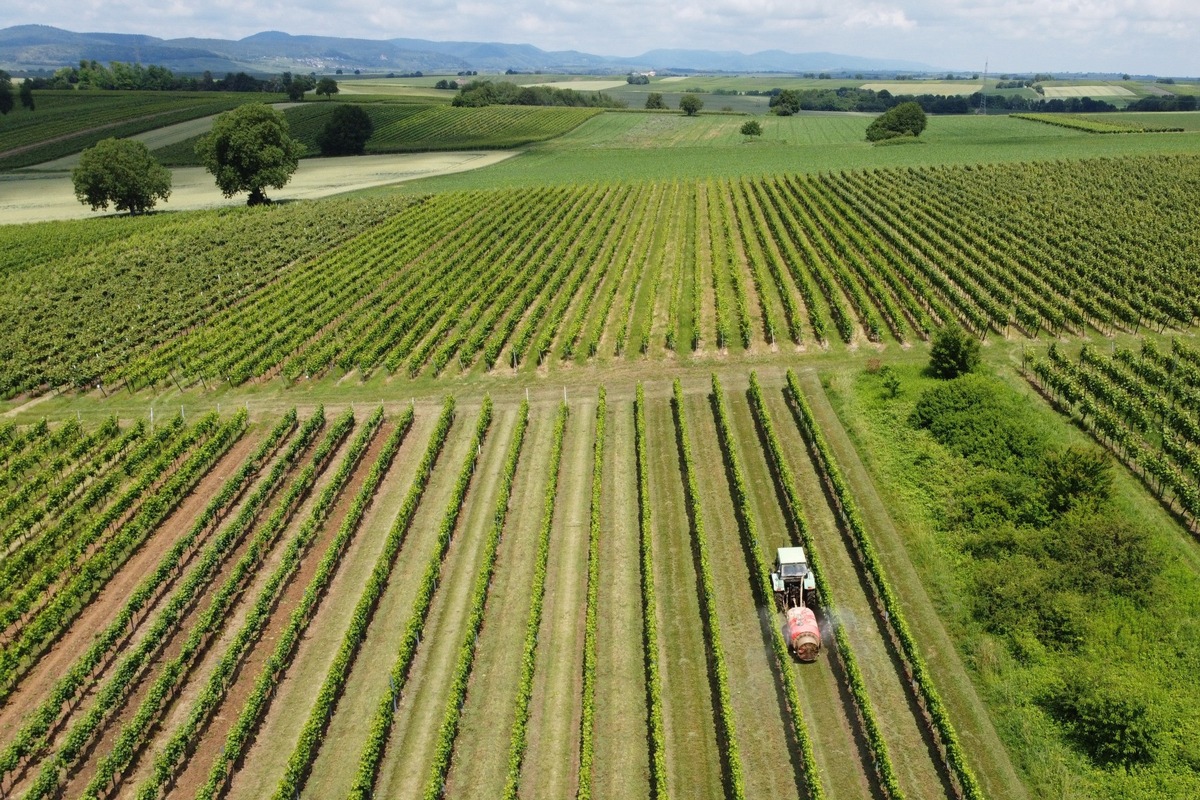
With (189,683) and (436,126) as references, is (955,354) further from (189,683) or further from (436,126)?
(436,126)

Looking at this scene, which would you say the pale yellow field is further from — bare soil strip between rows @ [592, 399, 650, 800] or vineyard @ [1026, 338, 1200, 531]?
vineyard @ [1026, 338, 1200, 531]

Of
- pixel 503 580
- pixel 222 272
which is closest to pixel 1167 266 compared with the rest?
pixel 503 580

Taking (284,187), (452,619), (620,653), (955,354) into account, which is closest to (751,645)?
(620,653)

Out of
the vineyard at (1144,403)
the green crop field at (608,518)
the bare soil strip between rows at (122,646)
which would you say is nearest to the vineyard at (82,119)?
the green crop field at (608,518)

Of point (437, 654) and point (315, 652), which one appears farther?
point (315, 652)

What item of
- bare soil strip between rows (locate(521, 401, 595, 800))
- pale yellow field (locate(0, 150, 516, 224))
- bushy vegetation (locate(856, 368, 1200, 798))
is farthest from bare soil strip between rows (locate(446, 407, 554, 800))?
pale yellow field (locate(0, 150, 516, 224))
